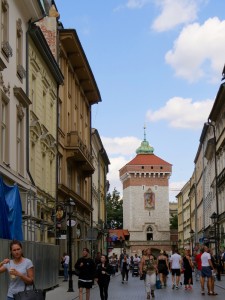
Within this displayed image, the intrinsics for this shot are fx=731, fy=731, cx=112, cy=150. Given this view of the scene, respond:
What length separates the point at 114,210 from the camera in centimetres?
14825

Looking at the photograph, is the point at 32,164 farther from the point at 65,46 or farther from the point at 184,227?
the point at 184,227

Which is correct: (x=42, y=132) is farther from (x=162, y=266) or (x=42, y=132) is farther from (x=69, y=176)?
(x=69, y=176)

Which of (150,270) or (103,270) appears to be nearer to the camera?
(103,270)

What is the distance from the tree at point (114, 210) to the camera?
147125mm

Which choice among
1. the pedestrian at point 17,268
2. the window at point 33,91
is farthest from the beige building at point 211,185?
the pedestrian at point 17,268

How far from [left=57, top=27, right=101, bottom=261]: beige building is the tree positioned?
299ft

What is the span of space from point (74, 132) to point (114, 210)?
106 meters

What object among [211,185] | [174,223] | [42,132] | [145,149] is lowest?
[42,132]

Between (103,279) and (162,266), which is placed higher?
(162,266)

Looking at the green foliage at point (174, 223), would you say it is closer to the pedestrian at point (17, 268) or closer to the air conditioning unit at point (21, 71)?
the air conditioning unit at point (21, 71)

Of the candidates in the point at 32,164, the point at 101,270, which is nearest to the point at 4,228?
the point at 101,270

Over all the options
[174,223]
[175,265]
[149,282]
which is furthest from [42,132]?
[174,223]

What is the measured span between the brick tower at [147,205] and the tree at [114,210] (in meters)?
8.54

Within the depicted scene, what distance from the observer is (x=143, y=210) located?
134 metres
